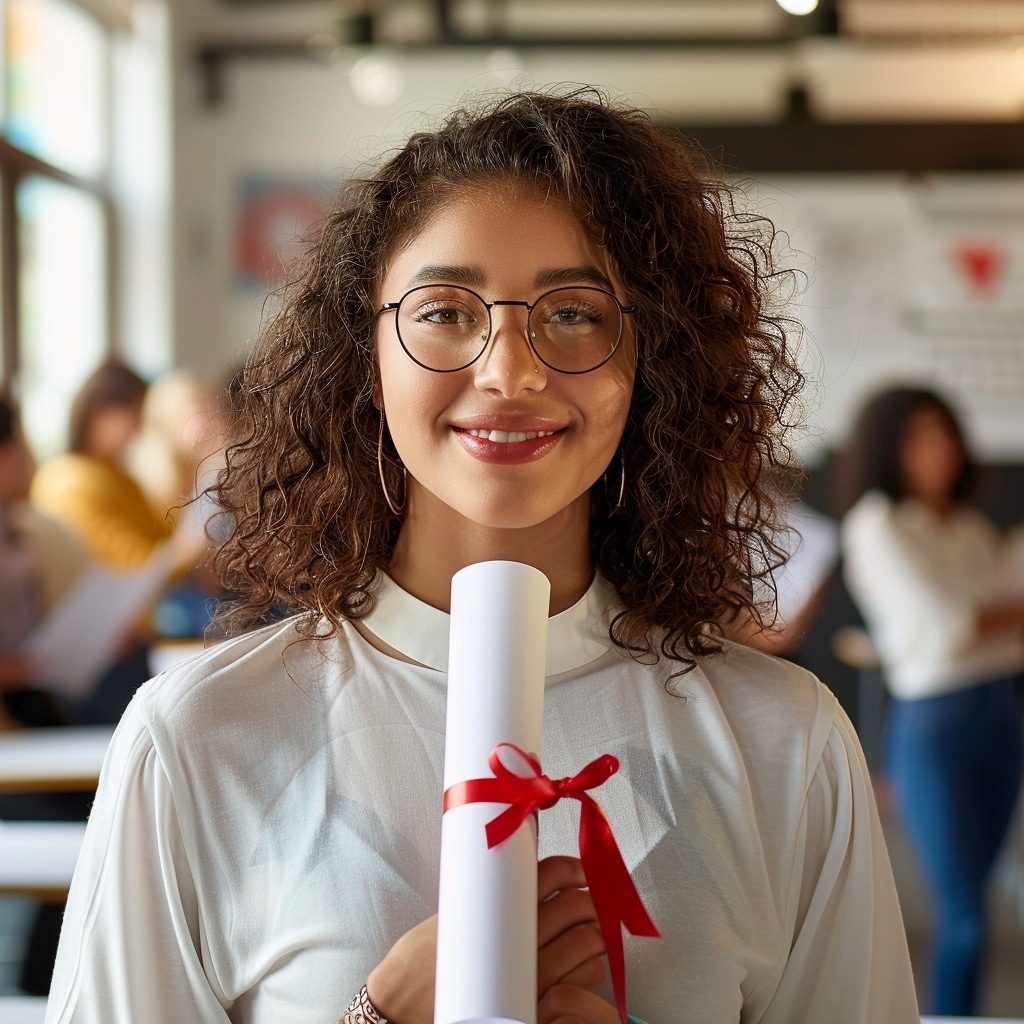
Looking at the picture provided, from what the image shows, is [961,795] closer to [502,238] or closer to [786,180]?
[502,238]

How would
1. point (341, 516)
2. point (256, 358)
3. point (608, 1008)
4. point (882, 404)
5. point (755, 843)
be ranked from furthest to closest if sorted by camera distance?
point (882, 404) → point (256, 358) → point (341, 516) → point (755, 843) → point (608, 1008)

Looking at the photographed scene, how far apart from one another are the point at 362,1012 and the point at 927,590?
9.19ft

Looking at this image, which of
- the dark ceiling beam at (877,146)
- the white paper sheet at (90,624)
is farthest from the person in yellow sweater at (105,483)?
the dark ceiling beam at (877,146)

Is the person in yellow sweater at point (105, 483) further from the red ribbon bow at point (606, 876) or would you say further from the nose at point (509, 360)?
the red ribbon bow at point (606, 876)

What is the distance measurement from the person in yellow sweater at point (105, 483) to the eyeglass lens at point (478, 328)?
9.72 feet

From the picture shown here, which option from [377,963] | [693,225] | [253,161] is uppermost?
[253,161]

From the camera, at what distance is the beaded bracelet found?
3.10 ft

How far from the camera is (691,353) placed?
1161mm

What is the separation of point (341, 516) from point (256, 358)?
24 cm

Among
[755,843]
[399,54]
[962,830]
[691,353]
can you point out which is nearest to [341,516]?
[691,353]

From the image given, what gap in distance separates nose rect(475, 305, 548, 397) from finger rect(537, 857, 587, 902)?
1.12 feet

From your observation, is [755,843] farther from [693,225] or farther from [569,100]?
[569,100]

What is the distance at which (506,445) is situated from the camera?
1.01 m

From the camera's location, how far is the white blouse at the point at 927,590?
3400mm
